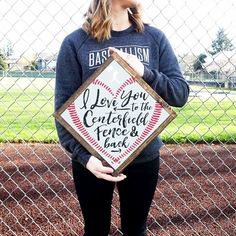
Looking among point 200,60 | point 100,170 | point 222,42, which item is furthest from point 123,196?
point 222,42

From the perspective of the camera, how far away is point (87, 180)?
6.98ft

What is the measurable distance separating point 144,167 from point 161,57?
0.48m

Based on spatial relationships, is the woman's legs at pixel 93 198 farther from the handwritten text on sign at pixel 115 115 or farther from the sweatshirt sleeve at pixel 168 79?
the sweatshirt sleeve at pixel 168 79

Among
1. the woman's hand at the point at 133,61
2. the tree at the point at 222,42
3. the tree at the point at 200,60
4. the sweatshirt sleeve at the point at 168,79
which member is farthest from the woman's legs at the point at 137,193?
the tree at the point at 222,42

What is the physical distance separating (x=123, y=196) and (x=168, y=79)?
→ 58 centimetres

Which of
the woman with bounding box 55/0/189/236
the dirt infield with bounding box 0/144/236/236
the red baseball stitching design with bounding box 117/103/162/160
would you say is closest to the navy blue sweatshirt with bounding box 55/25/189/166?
the woman with bounding box 55/0/189/236

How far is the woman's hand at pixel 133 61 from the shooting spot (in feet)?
6.20

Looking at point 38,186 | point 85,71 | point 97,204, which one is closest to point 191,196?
point 38,186

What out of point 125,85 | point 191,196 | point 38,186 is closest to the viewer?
point 125,85

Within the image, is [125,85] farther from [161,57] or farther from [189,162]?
[189,162]

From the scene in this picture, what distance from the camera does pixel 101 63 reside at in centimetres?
203

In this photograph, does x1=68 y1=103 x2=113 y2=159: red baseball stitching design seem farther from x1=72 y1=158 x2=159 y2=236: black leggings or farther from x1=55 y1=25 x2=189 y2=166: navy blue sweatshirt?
x1=72 y1=158 x2=159 y2=236: black leggings

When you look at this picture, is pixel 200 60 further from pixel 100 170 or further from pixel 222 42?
pixel 100 170

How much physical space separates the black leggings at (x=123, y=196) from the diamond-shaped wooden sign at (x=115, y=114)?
18cm
